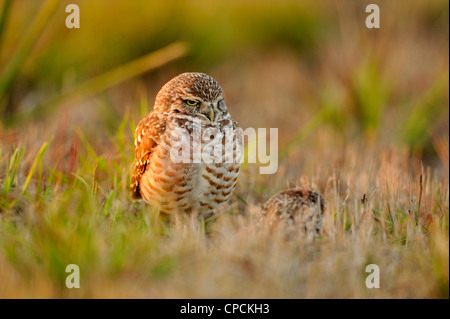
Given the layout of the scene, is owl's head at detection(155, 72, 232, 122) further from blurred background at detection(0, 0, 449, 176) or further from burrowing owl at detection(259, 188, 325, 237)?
blurred background at detection(0, 0, 449, 176)

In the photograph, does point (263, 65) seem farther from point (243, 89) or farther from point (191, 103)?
point (191, 103)

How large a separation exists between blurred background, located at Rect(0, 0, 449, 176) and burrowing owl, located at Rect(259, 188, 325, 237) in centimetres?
Result: 181

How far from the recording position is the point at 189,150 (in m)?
4.02

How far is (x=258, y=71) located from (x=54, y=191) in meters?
6.91

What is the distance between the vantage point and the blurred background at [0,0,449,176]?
7.00 m

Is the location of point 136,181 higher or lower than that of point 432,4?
lower

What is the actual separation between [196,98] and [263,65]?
22.2 ft

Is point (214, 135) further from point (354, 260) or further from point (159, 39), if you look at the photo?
point (159, 39)

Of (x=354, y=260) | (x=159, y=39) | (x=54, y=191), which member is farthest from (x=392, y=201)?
(x=159, y=39)

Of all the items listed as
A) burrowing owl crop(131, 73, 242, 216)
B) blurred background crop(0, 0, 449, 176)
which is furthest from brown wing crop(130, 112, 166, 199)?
blurred background crop(0, 0, 449, 176)

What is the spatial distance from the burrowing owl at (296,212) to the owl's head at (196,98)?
0.72 metres

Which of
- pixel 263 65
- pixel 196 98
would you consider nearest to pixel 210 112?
pixel 196 98

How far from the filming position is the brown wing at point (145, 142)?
13.7 ft

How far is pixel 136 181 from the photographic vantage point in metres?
4.38
